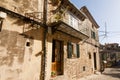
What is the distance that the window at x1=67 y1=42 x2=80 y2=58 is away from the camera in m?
10.5

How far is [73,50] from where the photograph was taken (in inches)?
445

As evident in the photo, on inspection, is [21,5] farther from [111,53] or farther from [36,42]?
[111,53]

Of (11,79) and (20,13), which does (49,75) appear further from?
(20,13)

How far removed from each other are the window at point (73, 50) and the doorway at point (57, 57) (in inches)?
33.1

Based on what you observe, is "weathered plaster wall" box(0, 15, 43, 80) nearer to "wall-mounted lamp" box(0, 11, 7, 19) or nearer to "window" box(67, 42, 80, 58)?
"wall-mounted lamp" box(0, 11, 7, 19)

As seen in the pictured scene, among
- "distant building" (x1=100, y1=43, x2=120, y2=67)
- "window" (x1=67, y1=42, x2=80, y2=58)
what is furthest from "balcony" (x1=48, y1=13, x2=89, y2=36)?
"distant building" (x1=100, y1=43, x2=120, y2=67)

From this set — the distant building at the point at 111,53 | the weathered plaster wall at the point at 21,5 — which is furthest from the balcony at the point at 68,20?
the distant building at the point at 111,53

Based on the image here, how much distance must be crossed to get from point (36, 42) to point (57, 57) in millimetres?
2754

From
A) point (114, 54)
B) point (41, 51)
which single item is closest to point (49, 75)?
point (41, 51)

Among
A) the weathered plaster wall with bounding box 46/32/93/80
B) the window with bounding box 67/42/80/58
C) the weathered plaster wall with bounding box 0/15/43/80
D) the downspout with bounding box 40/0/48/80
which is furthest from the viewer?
the window with bounding box 67/42/80/58

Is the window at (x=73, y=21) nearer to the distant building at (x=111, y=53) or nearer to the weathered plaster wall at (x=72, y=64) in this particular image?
the weathered plaster wall at (x=72, y=64)

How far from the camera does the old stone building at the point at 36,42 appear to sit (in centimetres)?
556

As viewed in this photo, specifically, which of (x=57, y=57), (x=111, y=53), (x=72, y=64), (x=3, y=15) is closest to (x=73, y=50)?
(x=72, y=64)

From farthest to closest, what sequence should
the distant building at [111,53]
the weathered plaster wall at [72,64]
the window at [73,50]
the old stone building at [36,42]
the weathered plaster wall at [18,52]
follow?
the distant building at [111,53] < the window at [73,50] < the weathered plaster wall at [72,64] < the old stone building at [36,42] < the weathered plaster wall at [18,52]
